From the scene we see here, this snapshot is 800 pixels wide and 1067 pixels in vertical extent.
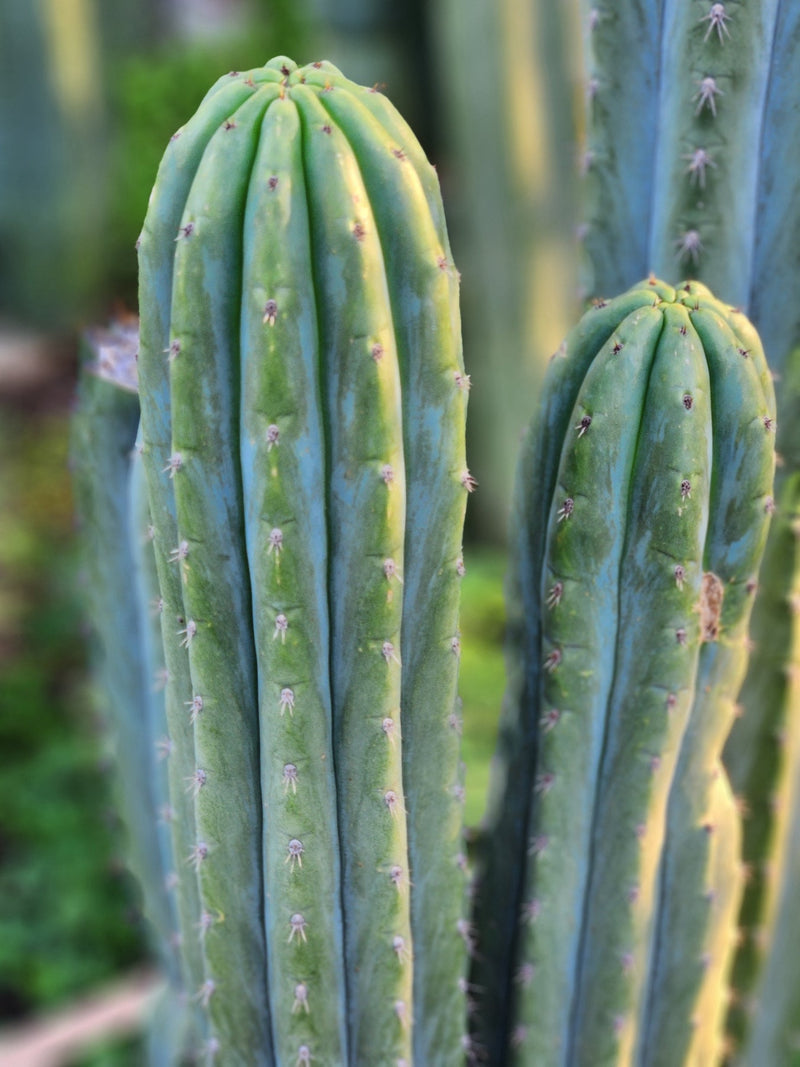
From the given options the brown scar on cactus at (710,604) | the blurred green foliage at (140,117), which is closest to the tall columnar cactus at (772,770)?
the brown scar on cactus at (710,604)

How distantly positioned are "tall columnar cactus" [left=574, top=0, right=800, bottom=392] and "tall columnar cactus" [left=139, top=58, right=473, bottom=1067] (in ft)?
1.81

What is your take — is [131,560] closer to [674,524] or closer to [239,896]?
[239,896]

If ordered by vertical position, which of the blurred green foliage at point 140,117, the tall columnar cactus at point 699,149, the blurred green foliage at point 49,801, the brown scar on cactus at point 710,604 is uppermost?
the blurred green foliage at point 140,117

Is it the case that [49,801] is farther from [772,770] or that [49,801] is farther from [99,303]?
[99,303]

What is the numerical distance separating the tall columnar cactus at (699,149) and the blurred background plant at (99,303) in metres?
0.87

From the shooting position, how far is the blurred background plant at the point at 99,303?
3846mm

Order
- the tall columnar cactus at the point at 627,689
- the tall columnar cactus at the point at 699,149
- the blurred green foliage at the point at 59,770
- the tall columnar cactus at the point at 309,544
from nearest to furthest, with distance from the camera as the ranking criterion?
the tall columnar cactus at the point at 309,544 → the tall columnar cactus at the point at 627,689 → the tall columnar cactus at the point at 699,149 → the blurred green foliage at the point at 59,770

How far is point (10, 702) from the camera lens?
185 inches

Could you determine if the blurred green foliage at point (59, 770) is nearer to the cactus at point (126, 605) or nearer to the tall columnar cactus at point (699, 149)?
the cactus at point (126, 605)

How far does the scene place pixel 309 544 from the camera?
1386mm

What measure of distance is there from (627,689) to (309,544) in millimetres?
526

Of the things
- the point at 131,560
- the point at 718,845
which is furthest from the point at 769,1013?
the point at 131,560

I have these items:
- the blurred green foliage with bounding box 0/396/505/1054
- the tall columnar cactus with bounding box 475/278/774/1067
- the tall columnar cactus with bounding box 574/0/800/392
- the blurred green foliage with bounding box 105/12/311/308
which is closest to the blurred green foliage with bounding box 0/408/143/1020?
the blurred green foliage with bounding box 0/396/505/1054

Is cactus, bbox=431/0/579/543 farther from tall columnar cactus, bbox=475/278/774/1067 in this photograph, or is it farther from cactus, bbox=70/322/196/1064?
tall columnar cactus, bbox=475/278/774/1067
